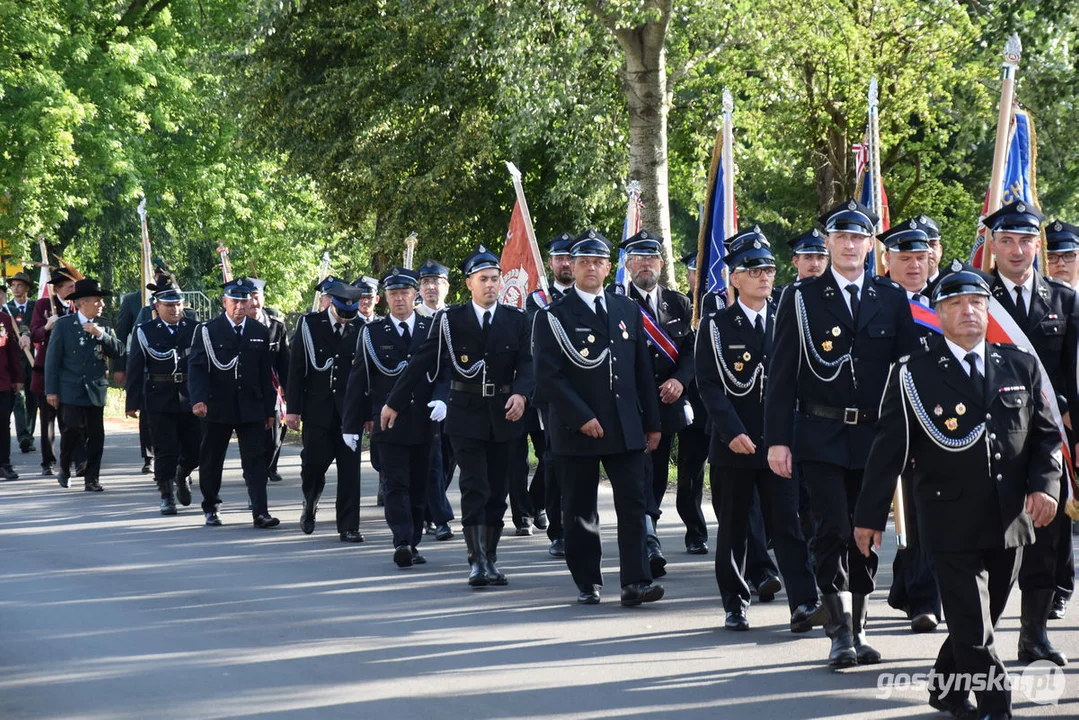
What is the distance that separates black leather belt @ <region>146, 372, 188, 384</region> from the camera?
587 inches

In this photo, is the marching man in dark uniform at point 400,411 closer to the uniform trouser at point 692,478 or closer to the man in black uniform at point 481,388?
the man in black uniform at point 481,388

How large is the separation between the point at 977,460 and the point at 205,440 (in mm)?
8782

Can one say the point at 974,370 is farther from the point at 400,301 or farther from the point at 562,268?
the point at 400,301

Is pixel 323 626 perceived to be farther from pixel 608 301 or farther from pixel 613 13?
pixel 613 13

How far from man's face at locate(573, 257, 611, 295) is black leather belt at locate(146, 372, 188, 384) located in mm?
6638

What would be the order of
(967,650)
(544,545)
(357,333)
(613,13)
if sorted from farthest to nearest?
(613,13) < (357,333) < (544,545) < (967,650)

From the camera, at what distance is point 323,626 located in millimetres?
8789

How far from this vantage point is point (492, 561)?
10.1m

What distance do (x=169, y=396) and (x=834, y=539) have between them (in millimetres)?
8927

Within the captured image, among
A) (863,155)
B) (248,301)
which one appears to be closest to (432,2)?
(248,301)

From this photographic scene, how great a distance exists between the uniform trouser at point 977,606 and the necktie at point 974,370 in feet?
2.21

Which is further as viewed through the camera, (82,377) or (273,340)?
(82,377)

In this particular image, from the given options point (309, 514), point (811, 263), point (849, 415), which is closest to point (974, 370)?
point (849, 415)

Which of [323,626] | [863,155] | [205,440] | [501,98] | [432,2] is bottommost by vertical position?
[323,626]
